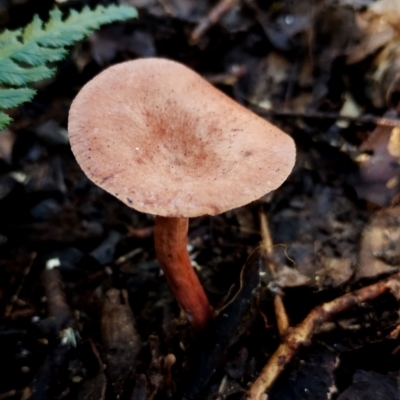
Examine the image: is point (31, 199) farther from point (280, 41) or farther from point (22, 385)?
point (280, 41)

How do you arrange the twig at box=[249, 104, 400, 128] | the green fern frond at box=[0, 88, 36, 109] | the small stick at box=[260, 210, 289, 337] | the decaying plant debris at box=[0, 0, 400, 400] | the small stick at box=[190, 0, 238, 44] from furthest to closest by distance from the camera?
the small stick at box=[190, 0, 238, 44] → the twig at box=[249, 104, 400, 128] → the small stick at box=[260, 210, 289, 337] → the decaying plant debris at box=[0, 0, 400, 400] → the green fern frond at box=[0, 88, 36, 109]

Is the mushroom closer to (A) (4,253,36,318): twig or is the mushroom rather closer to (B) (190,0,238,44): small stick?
(A) (4,253,36,318): twig

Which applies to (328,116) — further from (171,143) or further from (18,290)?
(18,290)

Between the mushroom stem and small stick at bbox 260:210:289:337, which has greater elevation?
the mushroom stem

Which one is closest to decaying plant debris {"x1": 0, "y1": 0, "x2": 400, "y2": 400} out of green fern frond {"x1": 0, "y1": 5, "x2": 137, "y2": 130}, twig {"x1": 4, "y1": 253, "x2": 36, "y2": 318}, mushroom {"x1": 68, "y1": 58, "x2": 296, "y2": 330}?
twig {"x1": 4, "y1": 253, "x2": 36, "y2": 318}

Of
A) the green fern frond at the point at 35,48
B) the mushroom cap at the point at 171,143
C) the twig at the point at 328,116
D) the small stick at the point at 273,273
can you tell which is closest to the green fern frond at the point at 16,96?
the green fern frond at the point at 35,48

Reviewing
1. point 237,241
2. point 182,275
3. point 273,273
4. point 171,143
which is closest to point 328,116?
point 237,241

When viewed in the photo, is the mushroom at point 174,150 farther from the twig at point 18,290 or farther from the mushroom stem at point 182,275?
the twig at point 18,290
